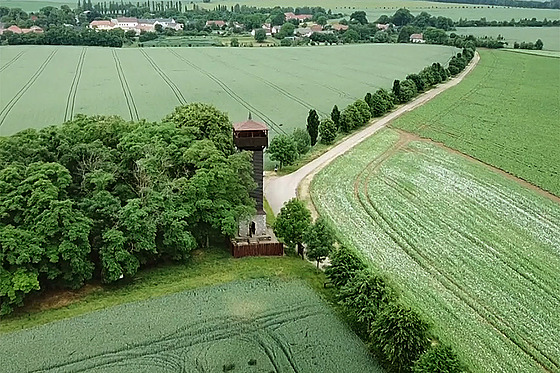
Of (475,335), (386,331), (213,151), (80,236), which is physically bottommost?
(475,335)

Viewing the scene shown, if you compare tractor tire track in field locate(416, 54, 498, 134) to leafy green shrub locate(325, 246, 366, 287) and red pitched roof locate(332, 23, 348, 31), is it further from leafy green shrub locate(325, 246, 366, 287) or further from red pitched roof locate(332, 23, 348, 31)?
red pitched roof locate(332, 23, 348, 31)

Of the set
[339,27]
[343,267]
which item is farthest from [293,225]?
[339,27]

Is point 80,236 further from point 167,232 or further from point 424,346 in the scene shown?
point 424,346

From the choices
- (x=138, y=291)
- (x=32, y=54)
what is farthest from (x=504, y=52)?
(x=138, y=291)

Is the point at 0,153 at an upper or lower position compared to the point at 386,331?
upper

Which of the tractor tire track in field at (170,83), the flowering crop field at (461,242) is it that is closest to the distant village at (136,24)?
the tractor tire track in field at (170,83)

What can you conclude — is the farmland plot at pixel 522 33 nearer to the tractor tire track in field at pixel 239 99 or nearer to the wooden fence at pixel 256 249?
the tractor tire track in field at pixel 239 99

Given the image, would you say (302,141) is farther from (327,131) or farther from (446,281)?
(446,281)
